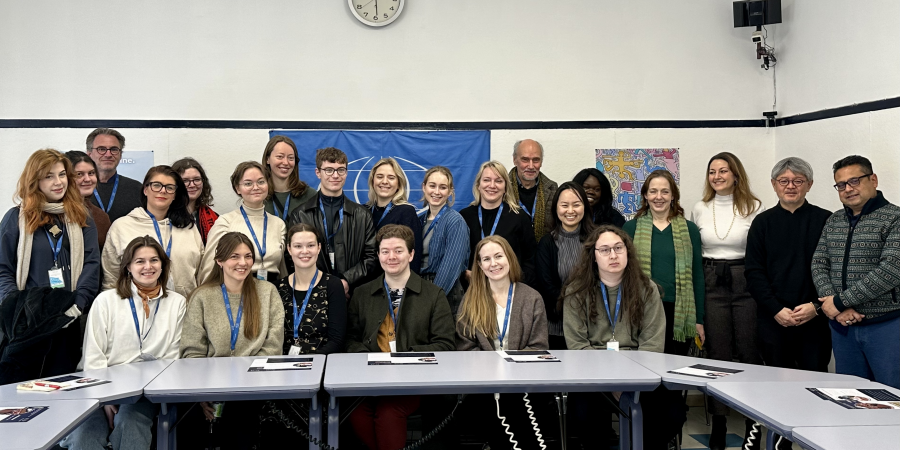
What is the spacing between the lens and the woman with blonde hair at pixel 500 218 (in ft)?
14.2

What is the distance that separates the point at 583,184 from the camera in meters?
4.59

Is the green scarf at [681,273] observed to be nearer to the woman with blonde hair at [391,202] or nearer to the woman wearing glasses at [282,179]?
the woman with blonde hair at [391,202]

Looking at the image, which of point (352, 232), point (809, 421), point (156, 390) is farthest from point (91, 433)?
point (809, 421)

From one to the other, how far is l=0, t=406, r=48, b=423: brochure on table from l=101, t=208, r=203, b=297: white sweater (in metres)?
1.44

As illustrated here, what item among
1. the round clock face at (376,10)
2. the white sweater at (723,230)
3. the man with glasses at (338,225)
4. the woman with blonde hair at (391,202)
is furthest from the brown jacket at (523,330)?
the round clock face at (376,10)

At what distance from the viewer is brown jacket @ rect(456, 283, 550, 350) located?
3750 millimetres

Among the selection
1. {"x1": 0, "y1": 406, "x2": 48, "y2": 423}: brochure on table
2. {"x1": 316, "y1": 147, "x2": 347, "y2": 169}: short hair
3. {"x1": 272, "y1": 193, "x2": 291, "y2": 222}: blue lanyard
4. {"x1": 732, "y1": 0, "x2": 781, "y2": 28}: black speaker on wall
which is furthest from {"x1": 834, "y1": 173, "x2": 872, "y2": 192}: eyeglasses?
{"x1": 0, "y1": 406, "x2": 48, "y2": 423}: brochure on table

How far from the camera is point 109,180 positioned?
4.70m

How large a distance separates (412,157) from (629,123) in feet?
6.16

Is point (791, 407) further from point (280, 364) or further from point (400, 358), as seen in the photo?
point (280, 364)

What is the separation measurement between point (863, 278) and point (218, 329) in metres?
3.41

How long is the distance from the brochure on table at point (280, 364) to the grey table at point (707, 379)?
1596 millimetres

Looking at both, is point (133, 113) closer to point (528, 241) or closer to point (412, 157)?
point (412, 157)

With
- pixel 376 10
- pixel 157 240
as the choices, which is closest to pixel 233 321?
pixel 157 240
